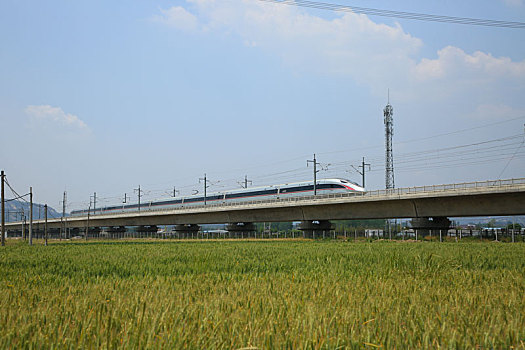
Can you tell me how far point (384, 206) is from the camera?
45750mm

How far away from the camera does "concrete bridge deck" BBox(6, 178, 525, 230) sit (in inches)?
1470

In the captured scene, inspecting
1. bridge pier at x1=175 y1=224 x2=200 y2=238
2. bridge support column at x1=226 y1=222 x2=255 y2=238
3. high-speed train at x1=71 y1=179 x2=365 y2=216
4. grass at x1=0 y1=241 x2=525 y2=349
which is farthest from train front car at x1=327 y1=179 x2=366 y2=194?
grass at x1=0 y1=241 x2=525 y2=349

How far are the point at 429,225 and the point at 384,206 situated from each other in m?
5.10

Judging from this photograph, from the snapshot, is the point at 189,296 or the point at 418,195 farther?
the point at 418,195

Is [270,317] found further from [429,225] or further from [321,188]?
[321,188]

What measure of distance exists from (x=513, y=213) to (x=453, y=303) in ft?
127

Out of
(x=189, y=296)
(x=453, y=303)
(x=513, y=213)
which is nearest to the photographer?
Answer: (x=453, y=303)

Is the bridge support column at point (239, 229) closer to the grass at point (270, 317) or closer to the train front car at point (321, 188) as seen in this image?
the train front car at point (321, 188)

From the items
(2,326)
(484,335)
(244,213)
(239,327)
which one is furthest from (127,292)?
(244,213)

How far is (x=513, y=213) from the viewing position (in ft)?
124

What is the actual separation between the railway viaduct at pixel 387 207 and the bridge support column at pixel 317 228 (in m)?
0.20

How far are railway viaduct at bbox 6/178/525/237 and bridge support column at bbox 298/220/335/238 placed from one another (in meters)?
0.20

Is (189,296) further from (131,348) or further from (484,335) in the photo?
(484,335)

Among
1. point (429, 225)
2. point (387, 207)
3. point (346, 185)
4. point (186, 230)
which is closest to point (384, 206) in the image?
point (387, 207)
